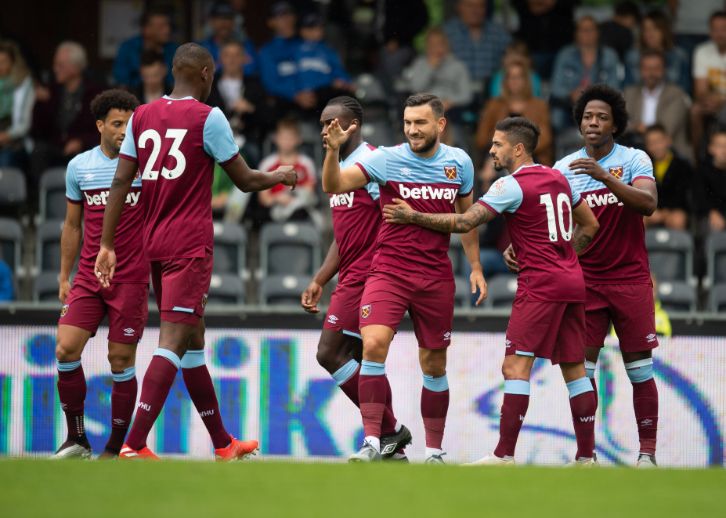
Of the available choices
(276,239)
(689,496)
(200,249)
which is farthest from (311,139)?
(689,496)

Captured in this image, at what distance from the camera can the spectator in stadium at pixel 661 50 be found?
543 inches

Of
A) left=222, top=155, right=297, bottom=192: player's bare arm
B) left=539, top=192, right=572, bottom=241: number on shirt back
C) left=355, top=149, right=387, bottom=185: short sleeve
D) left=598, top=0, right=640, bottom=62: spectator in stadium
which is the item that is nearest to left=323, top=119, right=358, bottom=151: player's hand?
left=222, top=155, right=297, bottom=192: player's bare arm

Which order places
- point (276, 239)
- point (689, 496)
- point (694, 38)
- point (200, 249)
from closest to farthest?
point (689, 496) → point (200, 249) → point (276, 239) → point (694, 38)

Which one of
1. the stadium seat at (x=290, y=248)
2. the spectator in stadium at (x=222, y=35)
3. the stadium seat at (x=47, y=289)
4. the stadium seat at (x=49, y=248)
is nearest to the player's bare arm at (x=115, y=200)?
the stadium seat at (x=47, y=289)

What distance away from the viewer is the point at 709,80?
1377 cm

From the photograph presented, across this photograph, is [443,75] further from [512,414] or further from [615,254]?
[512,414]

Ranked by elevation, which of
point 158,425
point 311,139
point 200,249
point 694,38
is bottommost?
point 158,425

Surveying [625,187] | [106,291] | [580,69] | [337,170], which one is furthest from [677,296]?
[106,291]

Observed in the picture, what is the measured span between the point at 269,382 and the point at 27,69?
5265 mm

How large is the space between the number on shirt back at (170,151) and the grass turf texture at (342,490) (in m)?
1.72

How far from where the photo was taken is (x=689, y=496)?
5.82 metres

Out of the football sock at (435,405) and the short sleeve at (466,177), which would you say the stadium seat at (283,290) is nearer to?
the football sock at (435,405)

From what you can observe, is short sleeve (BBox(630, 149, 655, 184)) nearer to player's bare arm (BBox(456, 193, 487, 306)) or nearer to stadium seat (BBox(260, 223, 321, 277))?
player's bare arm (BBox(456, 193, 487, 306))

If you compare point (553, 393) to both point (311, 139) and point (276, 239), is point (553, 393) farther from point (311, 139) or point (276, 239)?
point (311, 139)
